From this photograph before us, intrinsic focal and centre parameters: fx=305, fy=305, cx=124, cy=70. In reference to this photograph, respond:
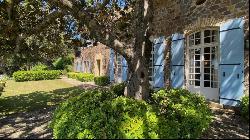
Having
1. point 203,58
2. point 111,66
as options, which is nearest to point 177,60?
point 203,58

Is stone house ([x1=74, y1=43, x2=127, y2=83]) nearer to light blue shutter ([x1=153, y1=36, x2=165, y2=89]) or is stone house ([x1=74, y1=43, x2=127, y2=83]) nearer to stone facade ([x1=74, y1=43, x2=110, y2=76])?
stone facade ([x1=74, y1=43, x2=110, y2=76])

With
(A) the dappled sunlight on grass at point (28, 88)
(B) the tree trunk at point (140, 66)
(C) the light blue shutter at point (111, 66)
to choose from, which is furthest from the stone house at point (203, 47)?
A: (A) the dappled sunlight on grass at point (28, 88)

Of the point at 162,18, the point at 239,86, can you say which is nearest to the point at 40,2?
the point at 162,18

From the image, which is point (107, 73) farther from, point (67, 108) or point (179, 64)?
point (67, 108)

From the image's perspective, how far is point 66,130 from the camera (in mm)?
6895

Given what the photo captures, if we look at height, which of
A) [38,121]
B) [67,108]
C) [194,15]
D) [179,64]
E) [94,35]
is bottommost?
[38,121]

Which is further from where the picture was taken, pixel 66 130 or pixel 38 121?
pixel 38 121

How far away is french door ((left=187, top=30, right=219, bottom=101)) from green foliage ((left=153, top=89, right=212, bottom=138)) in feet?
10.9

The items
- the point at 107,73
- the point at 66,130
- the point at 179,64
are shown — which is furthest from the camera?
the point at 107,73

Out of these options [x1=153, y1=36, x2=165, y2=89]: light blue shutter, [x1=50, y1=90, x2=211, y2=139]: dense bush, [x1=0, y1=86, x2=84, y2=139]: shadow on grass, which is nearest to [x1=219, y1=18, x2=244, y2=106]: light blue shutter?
[x1=50, y1=90, x2=211, y2=139]: dense bush

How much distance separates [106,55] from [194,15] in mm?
13861

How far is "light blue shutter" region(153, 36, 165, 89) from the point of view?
47.3 ft

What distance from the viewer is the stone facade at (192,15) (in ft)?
32.9

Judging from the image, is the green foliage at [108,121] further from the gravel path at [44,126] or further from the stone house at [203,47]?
the stone house at [203,47]
